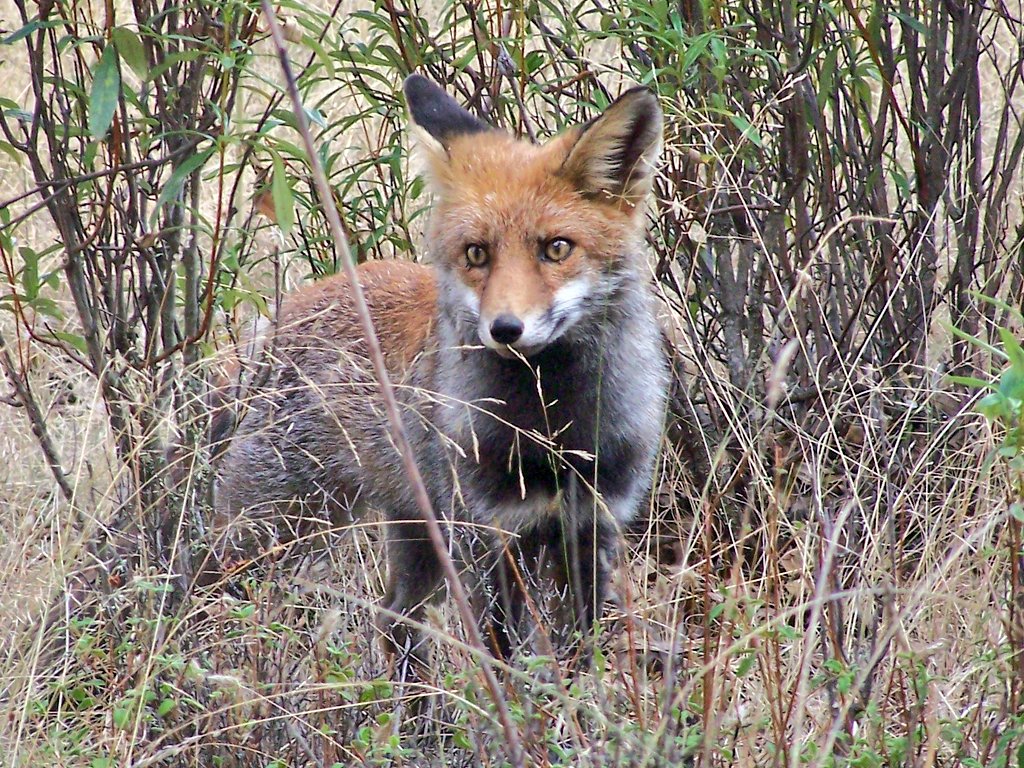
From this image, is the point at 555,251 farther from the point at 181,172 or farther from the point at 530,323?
the point at 181,172

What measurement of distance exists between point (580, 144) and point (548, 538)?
4.13 feet

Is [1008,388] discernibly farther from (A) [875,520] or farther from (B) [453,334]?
(B) [453,334]

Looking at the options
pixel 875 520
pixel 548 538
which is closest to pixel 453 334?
pixel 548 538

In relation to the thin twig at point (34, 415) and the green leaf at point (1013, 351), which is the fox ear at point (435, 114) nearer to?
the thin twig at point (34, 415)

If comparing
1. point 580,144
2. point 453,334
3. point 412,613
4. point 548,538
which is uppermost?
point 580,144

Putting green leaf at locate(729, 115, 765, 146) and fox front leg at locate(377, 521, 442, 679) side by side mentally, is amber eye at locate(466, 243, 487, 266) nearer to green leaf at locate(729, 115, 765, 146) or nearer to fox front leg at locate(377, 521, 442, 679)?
green leaf at locate(729, 115, 765, 146)

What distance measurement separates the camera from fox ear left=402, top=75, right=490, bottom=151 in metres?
3.92

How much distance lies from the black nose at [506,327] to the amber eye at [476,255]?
1.26 feet

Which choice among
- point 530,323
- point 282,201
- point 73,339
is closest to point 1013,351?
point 530,323

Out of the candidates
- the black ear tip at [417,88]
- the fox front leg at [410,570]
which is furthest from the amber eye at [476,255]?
the fox front leg at [410,570]

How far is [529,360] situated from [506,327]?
504 millimetres

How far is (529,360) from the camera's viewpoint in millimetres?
3816

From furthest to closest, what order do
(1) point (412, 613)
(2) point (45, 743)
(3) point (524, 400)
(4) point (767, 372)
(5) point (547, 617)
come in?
1. (4) point (767, 372)
2. (1) point (412, 613)
3. (3) point (524, 400)
4. (5) point (547, 617)
5. (2) point (45, 743)

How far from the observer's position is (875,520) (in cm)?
362
